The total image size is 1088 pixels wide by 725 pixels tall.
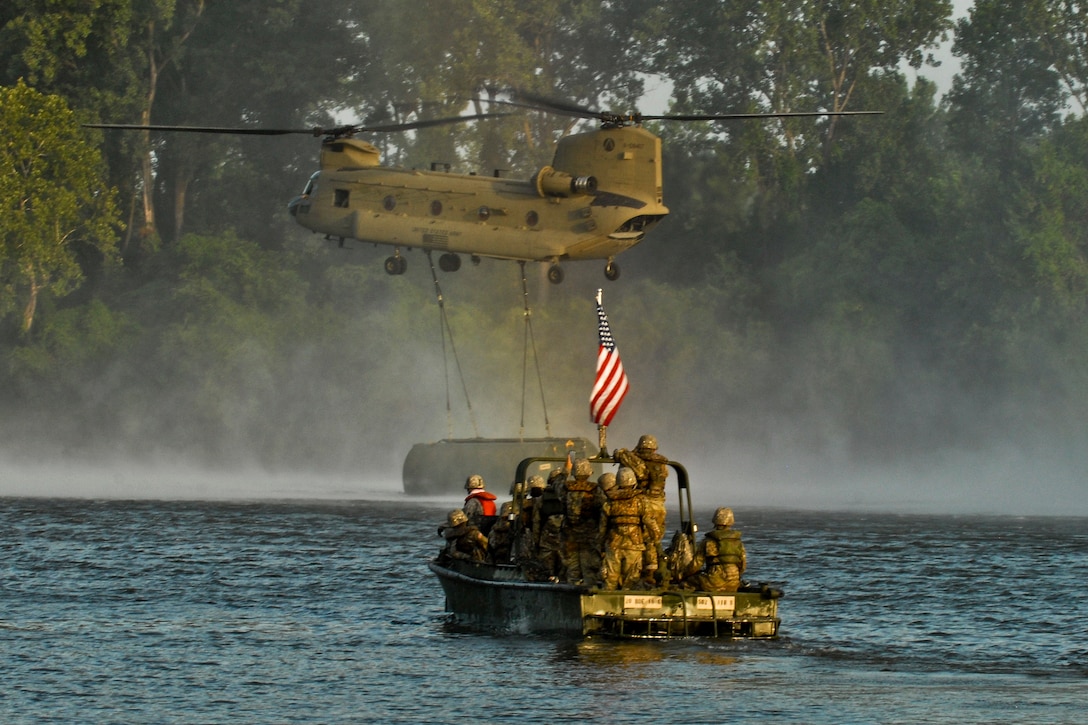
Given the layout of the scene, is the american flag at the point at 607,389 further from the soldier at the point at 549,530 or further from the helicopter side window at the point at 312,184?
the helicopter side window at the point at 312,184

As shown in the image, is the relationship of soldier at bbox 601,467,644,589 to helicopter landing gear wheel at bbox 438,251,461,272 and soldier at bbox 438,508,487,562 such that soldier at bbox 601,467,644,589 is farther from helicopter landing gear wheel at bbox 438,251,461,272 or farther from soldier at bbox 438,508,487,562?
helicopter landing gear wheel at bbox 438,251,461,272

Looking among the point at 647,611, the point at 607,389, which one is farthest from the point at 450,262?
the point at 647,611

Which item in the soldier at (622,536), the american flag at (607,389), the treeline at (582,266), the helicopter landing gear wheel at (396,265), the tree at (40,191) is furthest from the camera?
the treeline at (582,266)

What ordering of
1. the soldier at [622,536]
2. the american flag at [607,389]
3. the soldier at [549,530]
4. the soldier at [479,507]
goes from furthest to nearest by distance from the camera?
the american flag at [607,389] → the soldier at [479,507] → the soldier at [549,530] → the soldier at [622,536]

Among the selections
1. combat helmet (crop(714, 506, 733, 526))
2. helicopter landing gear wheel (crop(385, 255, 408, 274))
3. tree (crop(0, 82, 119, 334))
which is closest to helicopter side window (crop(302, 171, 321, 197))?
helicopter landing gear wheel (crop(385, 255, 408, 274))

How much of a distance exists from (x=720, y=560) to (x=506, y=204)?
3540cm

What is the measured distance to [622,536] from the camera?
31.9 m

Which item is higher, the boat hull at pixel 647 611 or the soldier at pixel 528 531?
the soldier at pixel 528 531

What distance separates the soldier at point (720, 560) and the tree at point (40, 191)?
7416 cm

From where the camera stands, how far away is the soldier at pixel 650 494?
105 ft

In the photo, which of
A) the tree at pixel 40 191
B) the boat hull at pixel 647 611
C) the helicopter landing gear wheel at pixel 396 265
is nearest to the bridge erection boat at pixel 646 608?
the boat hull at pixel 647 611

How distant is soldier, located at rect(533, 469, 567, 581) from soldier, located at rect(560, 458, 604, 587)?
0.30 m

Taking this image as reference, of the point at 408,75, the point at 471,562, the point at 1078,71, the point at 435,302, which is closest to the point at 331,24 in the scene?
the point at 408,75

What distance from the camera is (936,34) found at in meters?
116
